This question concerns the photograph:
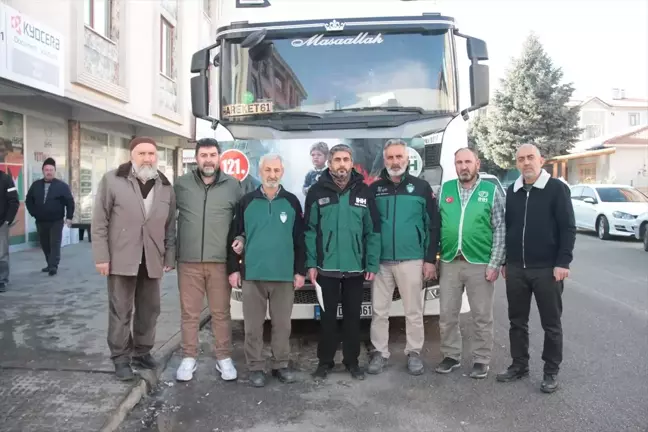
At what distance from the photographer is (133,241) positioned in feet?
14.1

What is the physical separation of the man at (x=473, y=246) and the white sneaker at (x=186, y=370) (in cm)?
211

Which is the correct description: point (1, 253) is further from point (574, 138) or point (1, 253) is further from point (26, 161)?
point (574, 138)

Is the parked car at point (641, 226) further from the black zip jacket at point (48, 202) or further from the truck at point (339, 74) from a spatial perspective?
the black zip jacket at point (48, 202)

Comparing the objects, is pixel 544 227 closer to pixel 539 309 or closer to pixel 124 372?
pixel 539 309

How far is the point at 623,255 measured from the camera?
1269 cm

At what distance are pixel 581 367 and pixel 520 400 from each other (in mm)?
1124

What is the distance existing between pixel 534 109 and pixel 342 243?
34330 mm

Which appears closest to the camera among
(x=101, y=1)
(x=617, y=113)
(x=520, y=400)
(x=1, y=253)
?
(x=520, y=400)

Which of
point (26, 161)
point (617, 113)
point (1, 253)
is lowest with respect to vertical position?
point (1, 253)

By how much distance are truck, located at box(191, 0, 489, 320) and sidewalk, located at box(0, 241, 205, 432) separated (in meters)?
1.38

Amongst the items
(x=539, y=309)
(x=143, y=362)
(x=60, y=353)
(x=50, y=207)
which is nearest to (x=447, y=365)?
(x=539, y=309)

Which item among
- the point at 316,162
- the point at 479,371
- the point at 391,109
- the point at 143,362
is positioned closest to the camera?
the point at 143,362

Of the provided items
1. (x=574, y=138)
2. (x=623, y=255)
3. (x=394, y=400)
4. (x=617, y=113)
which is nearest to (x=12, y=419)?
(x=394, y=400)

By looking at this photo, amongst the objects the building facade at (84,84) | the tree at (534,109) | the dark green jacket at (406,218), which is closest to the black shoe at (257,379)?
the dark green jacket at (406,218)
